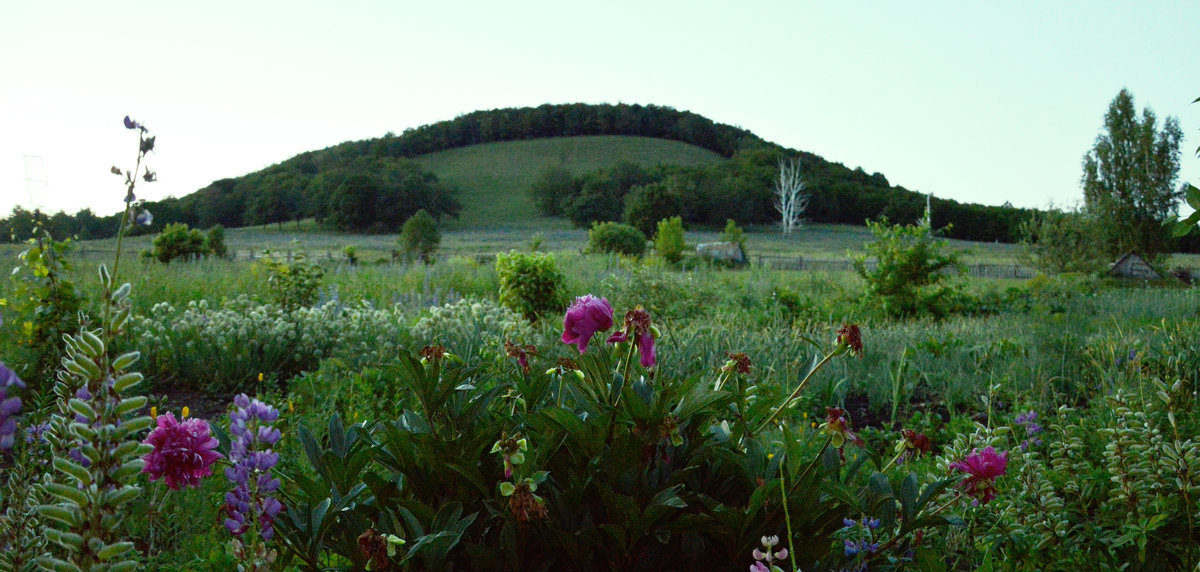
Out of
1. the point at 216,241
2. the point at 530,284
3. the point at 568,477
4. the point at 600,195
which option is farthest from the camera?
the point at 600,195

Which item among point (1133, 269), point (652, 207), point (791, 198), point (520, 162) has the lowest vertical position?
point (1133, 269)

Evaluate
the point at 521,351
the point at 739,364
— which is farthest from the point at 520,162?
the point at 739,364

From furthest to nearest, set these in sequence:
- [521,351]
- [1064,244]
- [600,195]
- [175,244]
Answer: [600,195], [1064,244], [175,244], [521,351]

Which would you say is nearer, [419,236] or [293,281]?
[293,281]

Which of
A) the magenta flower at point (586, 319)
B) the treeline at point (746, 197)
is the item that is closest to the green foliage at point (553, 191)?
the treeline at point (746, 197)

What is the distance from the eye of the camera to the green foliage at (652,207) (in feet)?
139

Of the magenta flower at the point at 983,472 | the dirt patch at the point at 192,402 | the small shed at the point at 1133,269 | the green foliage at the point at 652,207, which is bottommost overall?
the small shed at the point at 1133,269

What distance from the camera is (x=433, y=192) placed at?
162ft

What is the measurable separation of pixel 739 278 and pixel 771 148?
4880 cm

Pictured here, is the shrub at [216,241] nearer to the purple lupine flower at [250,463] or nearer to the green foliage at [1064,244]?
the purple lupine flower at [250,463]

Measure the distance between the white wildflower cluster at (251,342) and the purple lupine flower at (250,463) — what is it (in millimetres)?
3506

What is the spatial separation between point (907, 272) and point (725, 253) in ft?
45.1

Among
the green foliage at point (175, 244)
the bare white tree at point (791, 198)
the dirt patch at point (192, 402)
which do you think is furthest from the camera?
the bare white tree at point (791, 198)

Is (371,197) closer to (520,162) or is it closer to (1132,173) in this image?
→ (520,162)
